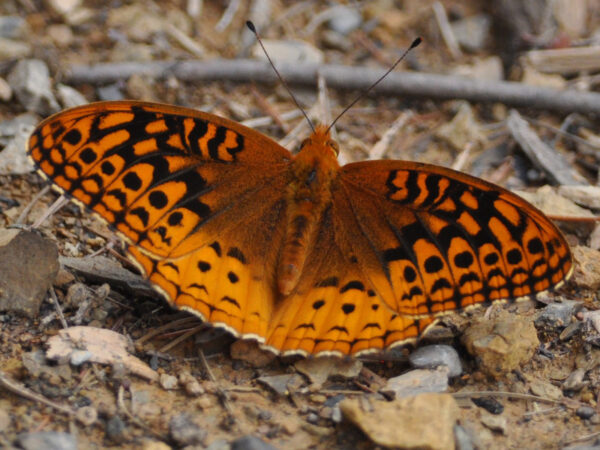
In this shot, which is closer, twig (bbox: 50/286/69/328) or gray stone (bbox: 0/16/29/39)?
twig (bbox: 50/286/69/328)

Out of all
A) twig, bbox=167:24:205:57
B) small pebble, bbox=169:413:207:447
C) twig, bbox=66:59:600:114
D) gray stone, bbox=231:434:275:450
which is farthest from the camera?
twig, bbox=167:24:205:57

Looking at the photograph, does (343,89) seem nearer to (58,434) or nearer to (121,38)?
(121,38)

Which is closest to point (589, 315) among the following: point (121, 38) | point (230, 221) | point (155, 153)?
point (230, 221)

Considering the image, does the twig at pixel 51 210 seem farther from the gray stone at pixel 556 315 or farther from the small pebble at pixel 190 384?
the gray stone at pixel 556 315

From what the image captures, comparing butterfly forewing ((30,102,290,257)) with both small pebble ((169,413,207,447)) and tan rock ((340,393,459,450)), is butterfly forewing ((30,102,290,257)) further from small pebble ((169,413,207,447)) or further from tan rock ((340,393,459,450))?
tan rock ((340,393,459,450))

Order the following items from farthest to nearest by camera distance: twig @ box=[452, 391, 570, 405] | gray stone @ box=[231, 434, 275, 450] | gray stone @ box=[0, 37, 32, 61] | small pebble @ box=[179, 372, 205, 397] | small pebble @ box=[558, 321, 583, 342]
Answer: gray stone @ box=[0, 37, 32, 61]
small pebble @ box=[558, 321, 583, 342]
twig @ box=[452, 391, 570, 405]
small pebble @ box=[179, 372, 205, 397]
gray stone @ box=[231, 434, 275, 450]

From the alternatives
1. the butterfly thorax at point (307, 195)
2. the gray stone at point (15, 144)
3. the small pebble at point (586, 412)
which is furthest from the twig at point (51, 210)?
the small pebble at point (586, 412)

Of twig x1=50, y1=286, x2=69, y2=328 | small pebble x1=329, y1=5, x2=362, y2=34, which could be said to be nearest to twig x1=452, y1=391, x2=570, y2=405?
twig x1=50, y1=286, x2=69, y2=328
